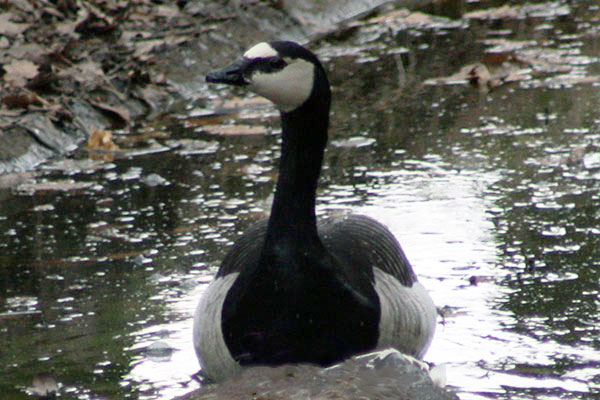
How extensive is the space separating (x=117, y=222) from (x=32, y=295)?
1.09m

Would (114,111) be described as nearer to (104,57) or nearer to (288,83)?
(104,57)

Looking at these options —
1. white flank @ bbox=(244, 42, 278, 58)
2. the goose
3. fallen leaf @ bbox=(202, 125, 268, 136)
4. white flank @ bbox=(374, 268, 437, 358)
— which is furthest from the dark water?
white flank @ bbox=(244, 42, 278, 58)

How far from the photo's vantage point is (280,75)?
4434mm

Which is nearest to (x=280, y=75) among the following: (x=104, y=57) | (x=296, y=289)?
(x=296, y=289)

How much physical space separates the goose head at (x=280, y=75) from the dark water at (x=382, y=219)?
121 centimetres

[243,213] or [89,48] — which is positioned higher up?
[89,48]

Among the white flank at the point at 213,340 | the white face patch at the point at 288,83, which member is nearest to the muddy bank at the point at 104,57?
the white flank at the point at 213,340

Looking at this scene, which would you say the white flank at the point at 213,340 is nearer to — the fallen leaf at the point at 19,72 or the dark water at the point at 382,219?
the dark water at the point at 382,219

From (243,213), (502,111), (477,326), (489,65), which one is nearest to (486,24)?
(489,65)

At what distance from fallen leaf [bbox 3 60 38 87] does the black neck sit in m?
4.01

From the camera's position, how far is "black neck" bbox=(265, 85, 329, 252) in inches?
179

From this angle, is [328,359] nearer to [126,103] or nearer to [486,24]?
[126,103]

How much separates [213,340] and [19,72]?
432 centimetres

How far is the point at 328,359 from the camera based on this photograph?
173 inches
